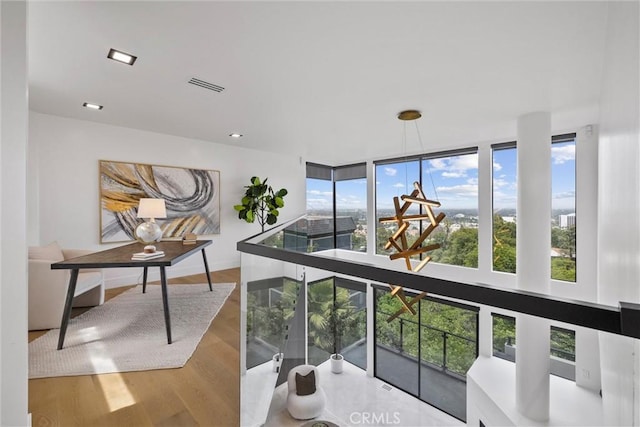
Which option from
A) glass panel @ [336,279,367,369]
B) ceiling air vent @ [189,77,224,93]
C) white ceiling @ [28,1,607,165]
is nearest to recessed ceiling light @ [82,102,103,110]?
white ceiling @ [28,1,607,165]

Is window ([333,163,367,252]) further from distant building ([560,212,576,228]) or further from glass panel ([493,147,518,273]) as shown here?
distant building ([560,212,576,228])

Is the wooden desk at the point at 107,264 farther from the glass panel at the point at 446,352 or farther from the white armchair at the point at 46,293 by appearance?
the glass panel at the point at 446,352

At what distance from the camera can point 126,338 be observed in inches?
96.7

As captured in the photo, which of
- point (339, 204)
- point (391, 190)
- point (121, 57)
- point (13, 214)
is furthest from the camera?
point (339, 204)

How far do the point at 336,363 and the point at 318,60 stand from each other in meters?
4.96

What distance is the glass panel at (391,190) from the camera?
20.5 feet

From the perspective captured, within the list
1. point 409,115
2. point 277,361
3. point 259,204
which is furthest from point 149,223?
point 409,115

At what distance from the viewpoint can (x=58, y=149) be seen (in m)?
3.75

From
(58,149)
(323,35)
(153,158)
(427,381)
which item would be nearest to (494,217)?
(427,381)

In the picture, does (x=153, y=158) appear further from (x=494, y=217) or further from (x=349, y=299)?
(x=494, y=217)

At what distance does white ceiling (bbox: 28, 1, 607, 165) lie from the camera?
1.73m

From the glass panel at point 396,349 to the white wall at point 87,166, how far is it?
11.8 ft

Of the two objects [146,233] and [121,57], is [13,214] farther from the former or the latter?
[146,233]

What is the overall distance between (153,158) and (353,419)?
5096 mm
